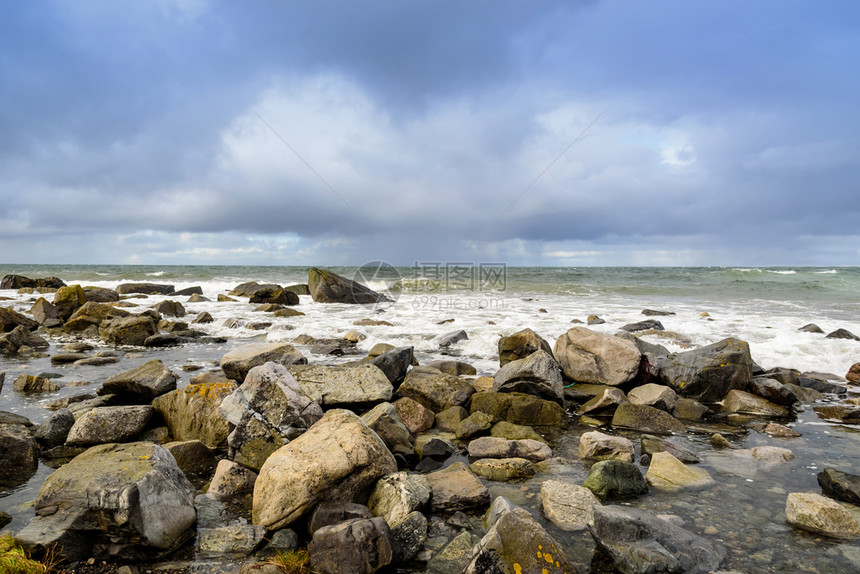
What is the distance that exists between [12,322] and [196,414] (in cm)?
1452

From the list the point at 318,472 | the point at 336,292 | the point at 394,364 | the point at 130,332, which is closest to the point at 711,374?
the point at 394,364

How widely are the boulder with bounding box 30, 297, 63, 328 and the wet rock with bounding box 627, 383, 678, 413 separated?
1962 centimetres

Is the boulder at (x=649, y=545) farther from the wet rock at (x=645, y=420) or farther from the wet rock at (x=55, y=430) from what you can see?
the wet rock at (x=55, y=430)

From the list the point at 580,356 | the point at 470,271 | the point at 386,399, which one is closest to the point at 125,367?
the point at 386,399

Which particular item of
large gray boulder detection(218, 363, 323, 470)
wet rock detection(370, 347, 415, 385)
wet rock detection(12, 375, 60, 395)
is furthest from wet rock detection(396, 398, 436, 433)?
wet rock detection(12, 375, 60, 395)

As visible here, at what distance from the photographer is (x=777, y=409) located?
794 cm

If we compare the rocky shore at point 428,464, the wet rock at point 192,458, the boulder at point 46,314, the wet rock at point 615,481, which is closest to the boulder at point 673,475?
the rocky shore at point 428,464

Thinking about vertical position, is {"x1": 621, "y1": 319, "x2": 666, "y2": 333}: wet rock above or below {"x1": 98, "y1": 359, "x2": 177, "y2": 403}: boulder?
below

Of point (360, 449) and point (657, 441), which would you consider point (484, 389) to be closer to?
point (657, 441)

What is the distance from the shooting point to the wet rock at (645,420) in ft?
23.2

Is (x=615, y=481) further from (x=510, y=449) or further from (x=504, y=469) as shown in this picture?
(x=510, y=449)

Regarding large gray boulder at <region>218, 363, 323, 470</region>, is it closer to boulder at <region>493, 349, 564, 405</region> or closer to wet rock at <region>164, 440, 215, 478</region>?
wet rock at <region>164, 440, 215, 478</region>

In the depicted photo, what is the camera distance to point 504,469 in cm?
530

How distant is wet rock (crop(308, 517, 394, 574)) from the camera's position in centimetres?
341
